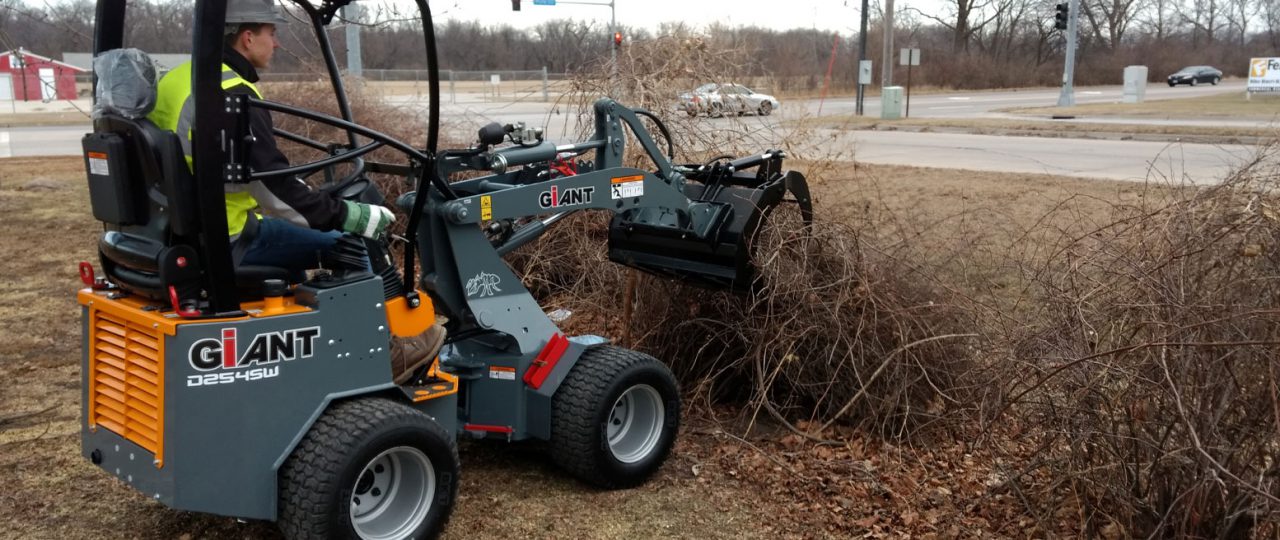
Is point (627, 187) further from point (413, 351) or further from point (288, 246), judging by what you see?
point (288, 246)

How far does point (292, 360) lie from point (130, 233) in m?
0.76

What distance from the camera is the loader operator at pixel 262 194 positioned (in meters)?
3.52

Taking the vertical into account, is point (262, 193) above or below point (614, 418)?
above

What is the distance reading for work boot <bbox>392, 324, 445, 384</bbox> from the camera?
4.13 metres

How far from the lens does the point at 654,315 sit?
627cm

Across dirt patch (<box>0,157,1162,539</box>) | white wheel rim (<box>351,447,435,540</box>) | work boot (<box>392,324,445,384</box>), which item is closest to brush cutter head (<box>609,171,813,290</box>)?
dirt patch (<box>0,157,1162,539</box>)

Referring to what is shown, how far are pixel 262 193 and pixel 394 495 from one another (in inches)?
47.5

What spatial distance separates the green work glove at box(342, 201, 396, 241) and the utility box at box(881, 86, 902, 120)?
26072 mm

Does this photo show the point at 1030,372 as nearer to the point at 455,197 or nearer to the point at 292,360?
the point at 455,197

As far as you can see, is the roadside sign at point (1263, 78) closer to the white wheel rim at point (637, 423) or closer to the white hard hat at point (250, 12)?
the white wheel rim at point (637, 423)

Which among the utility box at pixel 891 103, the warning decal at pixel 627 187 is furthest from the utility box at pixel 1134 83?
the warning decal at pixel 627 187

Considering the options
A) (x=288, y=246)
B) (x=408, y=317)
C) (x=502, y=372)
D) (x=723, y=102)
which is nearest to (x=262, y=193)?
(x=288, y=246)

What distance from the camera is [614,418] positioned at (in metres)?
4.89

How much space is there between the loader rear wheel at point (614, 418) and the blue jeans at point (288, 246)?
4.06ft
